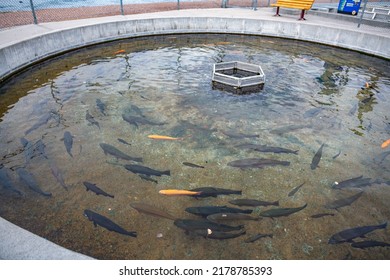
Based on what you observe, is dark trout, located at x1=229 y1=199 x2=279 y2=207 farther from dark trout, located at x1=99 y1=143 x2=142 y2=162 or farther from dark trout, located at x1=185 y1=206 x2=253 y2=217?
dark trout, located at x1=99 y1=143 x2=142 y2=162

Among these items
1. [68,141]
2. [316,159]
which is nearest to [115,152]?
[68,141]

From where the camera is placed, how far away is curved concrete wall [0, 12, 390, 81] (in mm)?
9942

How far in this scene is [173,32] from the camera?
15156mm

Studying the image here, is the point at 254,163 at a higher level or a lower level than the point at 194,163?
higher

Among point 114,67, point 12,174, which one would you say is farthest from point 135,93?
point 12,174

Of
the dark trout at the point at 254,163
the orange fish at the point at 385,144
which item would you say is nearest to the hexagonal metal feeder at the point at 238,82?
the dark trout at the point at 254,163

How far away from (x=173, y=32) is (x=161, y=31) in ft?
2.26

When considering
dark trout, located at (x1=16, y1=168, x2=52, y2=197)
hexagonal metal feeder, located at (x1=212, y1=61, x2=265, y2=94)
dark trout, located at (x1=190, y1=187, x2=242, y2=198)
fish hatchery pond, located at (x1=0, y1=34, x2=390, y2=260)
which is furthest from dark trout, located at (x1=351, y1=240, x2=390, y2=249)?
hexagonal metal feeder, located at (x1=212, y1=61, x2=265, y2=94)

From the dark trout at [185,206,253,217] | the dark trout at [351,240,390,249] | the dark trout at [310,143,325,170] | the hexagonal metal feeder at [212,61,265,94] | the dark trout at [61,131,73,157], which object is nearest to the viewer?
the dark trout at [351,240,390,249]

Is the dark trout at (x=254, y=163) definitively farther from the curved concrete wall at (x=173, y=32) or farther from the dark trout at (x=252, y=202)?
the curved concrete wall at (x=173, y=32)

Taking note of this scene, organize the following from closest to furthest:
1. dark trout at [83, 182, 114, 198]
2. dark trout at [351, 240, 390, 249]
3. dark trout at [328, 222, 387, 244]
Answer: dark trout at [351, 240, 390, 249], dark trout at [328, 222, 387, 244], dark trout at [83, 182, 114, 198]

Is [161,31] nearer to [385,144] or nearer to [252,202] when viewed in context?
[385,144]

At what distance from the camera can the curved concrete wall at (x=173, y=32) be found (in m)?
9.94
